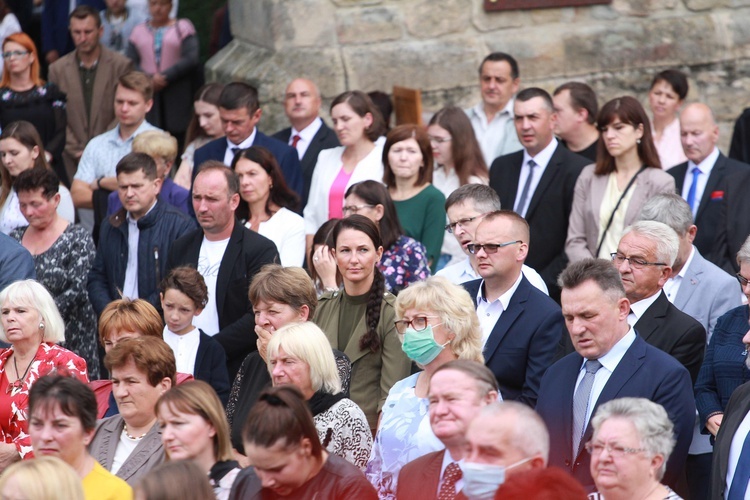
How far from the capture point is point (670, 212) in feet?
24.2

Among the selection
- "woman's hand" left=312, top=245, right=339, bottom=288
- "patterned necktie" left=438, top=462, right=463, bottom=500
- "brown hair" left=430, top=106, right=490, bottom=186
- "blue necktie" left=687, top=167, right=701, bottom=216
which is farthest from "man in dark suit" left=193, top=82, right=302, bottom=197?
"patterned necktie" left=438, top=462, right=463, bottom=500

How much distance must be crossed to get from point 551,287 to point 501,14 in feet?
11.6

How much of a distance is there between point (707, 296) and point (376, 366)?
72.4 inches

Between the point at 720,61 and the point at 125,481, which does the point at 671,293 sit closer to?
the point at 125,481

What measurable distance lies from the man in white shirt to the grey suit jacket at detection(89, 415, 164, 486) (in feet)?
15.5

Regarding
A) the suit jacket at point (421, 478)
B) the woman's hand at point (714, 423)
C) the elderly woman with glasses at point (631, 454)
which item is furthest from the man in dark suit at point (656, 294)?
the suit jacket at point (421, 478)

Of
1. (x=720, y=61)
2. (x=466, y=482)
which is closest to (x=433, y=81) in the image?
(x=720, y=61)

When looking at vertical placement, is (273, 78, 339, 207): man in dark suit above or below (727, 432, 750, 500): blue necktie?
above

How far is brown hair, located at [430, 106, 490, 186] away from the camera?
9570mm

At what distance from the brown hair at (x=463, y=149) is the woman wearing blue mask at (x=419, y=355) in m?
3.38

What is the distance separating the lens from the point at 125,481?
5973mm

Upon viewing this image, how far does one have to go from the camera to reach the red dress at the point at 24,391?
7047 millimetres

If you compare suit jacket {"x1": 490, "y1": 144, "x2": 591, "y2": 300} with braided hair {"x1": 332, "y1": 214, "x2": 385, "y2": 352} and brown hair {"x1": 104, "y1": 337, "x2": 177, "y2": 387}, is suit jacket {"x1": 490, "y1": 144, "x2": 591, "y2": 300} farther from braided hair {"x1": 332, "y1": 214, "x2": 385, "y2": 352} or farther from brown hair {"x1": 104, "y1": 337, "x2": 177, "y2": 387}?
brown hair {"x1": 104, "y1": 337, "x2": 177, "y2": 387}

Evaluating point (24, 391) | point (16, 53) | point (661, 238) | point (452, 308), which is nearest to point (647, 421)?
point (452, 308)
